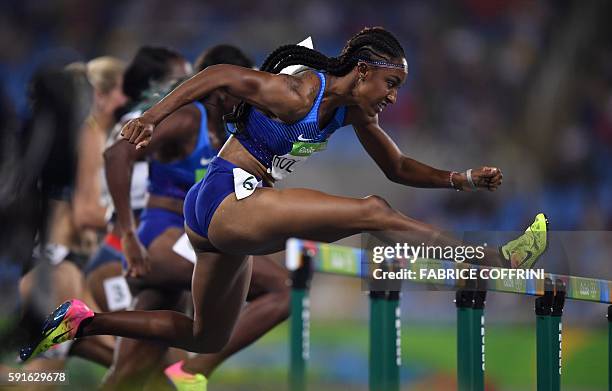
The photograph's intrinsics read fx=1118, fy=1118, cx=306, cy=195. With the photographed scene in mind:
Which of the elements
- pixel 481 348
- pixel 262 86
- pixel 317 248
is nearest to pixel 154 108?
pixel 262 86

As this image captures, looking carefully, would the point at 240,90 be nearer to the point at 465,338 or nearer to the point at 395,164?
the point at 395,164

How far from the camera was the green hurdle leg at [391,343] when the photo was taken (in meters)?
4.37

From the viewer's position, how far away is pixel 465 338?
179 inches

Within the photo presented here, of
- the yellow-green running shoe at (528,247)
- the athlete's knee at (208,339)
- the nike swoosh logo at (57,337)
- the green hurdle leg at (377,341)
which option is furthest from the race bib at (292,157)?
the nike swoosh logo at (57,337)

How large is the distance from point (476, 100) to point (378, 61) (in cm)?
823

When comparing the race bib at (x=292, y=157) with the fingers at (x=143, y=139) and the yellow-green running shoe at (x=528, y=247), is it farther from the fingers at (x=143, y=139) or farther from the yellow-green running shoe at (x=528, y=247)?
the yellow-green running shoe at (x=528, y=247)

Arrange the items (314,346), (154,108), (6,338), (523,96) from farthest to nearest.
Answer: (523,96) < (314,346) < (6,338) < (154,108)

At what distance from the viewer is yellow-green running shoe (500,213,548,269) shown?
4168 millimetres

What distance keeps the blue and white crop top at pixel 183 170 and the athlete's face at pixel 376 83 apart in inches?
54.4

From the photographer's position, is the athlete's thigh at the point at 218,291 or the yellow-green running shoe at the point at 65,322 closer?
the athlete's thigh at the point at 218,291

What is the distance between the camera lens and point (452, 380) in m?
8.08

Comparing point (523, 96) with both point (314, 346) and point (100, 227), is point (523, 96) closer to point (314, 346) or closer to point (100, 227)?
point (314, 346)

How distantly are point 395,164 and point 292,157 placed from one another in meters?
0.66

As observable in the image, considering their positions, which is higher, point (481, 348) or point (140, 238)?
point (140, 238)
